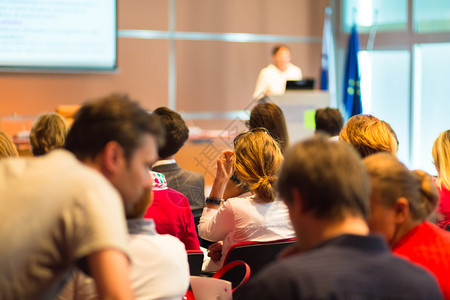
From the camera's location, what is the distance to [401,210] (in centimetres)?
150

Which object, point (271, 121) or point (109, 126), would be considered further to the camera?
point (271, 121)

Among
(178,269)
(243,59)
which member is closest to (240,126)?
(243,59)

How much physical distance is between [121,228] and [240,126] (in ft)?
21.3

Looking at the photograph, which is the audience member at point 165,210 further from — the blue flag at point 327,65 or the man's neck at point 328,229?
the blue flag at point 327,65

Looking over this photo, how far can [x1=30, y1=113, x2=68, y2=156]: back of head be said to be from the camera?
3592 mm

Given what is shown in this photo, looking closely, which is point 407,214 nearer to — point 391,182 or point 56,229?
point 391,182

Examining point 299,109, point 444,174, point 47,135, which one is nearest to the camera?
point 444,174

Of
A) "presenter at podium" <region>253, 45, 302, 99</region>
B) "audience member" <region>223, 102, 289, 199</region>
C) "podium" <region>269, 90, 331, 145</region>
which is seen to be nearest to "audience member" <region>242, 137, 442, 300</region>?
"audience member" <region>223, 102, 289, 199</region>

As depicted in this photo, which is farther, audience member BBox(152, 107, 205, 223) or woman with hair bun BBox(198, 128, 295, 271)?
audience member BBox(152, 107, 205, 223)

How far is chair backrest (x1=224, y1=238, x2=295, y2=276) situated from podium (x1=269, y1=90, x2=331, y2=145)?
392 centimetres

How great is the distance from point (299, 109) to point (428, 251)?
4.94m

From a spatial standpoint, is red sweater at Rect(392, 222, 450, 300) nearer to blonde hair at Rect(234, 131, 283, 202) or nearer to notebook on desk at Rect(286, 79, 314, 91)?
blonde hair at Rect(234, 131, 283, 202)

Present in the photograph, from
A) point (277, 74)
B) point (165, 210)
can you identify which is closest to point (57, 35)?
point (277, 74)

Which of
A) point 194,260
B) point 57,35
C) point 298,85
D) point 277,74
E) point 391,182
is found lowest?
point 194,260
